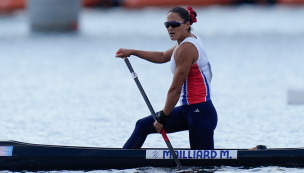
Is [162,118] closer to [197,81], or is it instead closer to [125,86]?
[197,81]

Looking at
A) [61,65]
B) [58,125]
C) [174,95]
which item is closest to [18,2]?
[61,65]

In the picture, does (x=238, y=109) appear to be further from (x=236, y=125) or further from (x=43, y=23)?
(x=43, y=23)

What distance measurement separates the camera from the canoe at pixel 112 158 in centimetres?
615

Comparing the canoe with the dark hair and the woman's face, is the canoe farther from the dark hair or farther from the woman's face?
the dark hair

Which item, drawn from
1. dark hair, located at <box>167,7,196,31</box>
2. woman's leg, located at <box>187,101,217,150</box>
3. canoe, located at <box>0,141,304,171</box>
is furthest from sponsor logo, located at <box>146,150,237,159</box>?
dark hair, located at <box>167,7,196,31</box>

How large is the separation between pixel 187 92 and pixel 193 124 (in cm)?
31

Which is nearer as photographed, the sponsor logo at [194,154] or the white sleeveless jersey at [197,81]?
the white sleeveless jersey at [197,81]

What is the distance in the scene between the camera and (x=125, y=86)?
12820 mm

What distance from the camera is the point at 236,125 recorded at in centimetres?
907

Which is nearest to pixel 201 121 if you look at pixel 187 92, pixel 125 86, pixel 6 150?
pixel 187 92

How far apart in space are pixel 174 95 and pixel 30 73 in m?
9.74

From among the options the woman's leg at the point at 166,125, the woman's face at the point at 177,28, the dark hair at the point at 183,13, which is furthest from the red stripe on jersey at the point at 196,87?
the dark hair at the point at 183,13

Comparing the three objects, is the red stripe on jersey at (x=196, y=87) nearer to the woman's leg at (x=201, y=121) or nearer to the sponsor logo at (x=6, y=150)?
the woman's leg at (x=201, y=121)

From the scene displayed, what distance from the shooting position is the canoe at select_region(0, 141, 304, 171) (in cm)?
615
